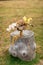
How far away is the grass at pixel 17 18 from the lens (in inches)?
93.4

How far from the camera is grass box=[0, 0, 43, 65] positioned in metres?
2.37

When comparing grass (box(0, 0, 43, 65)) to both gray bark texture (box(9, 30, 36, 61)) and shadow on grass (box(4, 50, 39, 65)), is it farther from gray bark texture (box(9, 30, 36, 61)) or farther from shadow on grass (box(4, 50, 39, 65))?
gray bark texture (box(9, 30, 36, 61))

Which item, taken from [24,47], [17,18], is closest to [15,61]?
[24,47]

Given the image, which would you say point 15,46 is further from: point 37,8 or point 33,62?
point 37,8

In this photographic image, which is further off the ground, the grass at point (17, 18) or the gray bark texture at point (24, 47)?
the gray bark texture at point (24, 47)

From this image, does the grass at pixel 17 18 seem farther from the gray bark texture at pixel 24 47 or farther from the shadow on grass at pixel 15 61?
the gray bark texture at pixel 24 47

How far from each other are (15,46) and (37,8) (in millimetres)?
2302

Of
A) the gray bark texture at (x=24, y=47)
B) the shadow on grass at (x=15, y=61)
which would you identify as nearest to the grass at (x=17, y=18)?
the shadow on grass at (x=15, y=61)

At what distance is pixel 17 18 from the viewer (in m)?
3.81

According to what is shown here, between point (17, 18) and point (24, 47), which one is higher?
point (24, 47)

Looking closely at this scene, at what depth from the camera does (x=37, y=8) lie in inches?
172

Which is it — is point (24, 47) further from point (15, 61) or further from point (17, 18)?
point (17, 18)

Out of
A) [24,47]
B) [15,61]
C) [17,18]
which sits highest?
[24,47]

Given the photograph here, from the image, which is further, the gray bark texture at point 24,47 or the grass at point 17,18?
the grass at point 17,18
